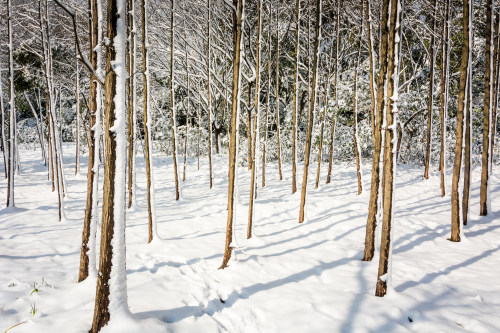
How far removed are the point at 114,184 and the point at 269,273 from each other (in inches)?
142

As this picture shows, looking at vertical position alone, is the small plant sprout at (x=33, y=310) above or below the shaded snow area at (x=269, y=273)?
above

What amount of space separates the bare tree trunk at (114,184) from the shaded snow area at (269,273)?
24cm

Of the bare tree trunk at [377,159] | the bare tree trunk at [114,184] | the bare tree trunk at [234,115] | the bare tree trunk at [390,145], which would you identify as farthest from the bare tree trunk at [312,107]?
the bare tree trunk at [114,184]

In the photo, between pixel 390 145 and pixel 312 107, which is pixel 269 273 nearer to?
A: pixel 390 145

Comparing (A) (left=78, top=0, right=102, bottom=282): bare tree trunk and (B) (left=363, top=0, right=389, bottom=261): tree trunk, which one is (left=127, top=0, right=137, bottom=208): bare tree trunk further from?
(B) (left=363, top=0, right=389, bottom=261): tree trunk

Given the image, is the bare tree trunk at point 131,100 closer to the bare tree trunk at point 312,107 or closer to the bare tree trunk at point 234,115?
the bare tree trunk at point 234,115

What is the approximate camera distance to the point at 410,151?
56.5 feet

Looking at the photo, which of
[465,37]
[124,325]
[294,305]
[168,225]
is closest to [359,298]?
[294,305]

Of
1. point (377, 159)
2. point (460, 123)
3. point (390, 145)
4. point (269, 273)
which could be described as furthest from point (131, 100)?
point (460, 123)

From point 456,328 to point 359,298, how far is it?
47.4 inches

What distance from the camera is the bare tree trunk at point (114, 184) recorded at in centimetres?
276

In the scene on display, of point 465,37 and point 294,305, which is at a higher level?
point 465,37

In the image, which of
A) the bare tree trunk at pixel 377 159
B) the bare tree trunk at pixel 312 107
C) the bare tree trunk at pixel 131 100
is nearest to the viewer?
the bare tree trunk at pixel 377 159

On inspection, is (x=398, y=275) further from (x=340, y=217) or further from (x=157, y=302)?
(x=157, y=302)
